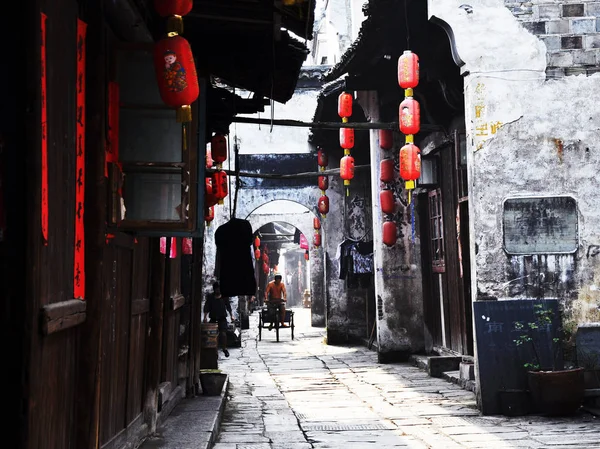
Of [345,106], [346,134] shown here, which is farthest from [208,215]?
[346,134]

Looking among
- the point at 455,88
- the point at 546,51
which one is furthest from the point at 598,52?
the point at 455,88

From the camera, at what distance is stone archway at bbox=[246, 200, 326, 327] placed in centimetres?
2916

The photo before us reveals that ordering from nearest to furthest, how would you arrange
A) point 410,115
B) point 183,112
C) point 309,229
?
1. point 183,112
2. point 410,115
3. point 309,229

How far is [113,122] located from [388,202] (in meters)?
10.7

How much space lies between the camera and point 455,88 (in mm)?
13086

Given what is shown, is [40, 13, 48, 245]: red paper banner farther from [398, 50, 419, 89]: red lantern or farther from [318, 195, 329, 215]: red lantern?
[318, 195, 329, 215]: red lantern

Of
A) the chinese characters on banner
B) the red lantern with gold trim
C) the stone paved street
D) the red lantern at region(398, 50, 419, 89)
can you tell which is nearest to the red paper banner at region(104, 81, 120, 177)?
the stone paved street

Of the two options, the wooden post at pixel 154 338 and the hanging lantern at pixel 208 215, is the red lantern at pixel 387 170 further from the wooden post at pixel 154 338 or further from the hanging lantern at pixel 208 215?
the wooden post at pixel 154 338

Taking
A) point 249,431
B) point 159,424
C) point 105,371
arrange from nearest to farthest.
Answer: point 105,371 < point 159,424 < point 249,431

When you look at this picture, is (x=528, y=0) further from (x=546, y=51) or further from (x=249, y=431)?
(x=249, y=431)

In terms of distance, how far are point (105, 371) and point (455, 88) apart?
882cm

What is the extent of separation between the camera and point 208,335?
13.0m

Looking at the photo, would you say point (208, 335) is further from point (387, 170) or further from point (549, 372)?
point (549, 372)

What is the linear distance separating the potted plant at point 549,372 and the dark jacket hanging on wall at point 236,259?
12.5ft
